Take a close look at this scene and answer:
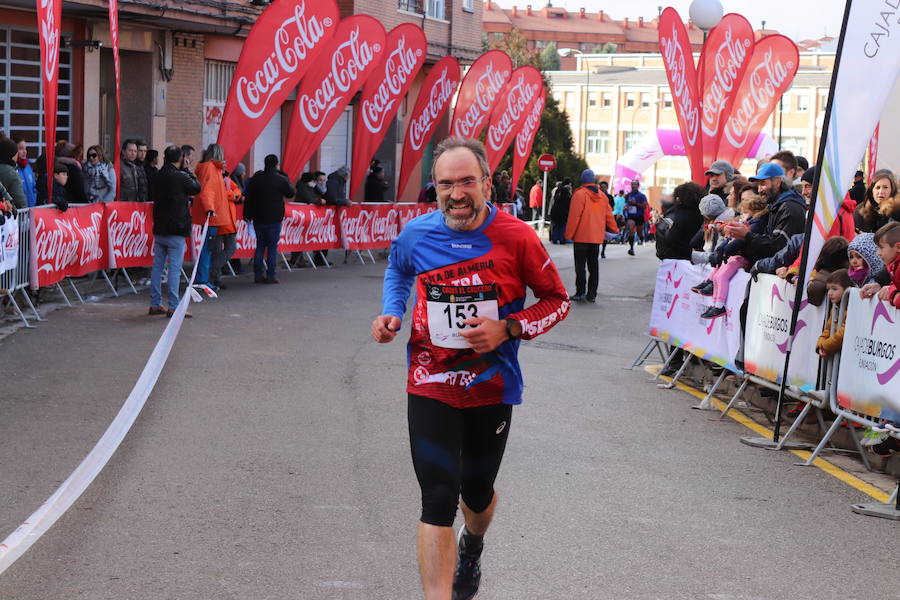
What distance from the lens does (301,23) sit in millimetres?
19312

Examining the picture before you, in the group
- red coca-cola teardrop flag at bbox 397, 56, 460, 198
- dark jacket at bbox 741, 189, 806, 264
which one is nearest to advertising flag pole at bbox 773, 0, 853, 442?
dark jacket at bbox 741, 189, 806, 264

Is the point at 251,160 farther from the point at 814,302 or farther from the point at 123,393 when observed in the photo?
the point at 814,302

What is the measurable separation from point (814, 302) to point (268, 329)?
22.8 ft

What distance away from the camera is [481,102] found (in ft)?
91.2

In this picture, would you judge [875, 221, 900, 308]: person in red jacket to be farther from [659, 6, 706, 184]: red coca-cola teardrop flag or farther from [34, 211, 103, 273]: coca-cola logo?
[659, 6, 706, 184]: red coca-cola teardrop flag

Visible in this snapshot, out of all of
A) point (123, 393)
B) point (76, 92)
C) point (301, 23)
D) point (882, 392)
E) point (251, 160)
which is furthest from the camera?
point (251, 160)

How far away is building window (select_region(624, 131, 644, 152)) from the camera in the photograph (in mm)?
107375

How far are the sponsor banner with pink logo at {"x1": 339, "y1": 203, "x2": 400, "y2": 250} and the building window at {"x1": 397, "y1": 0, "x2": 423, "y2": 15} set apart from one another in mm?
12478

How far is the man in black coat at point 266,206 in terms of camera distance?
62.8 feet

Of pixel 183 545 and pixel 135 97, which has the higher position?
pixel 135 97

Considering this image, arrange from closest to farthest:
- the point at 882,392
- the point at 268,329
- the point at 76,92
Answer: the point at 882,392, the point at 268,329, the point at 76,92

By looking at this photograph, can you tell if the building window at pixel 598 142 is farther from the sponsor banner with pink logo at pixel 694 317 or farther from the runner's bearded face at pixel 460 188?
the runner's bearded face at pixel 460 188

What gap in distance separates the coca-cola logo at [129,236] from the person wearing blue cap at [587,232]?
593 centimetres

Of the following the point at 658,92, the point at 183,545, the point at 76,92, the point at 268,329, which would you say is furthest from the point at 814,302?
the point at 658,92
